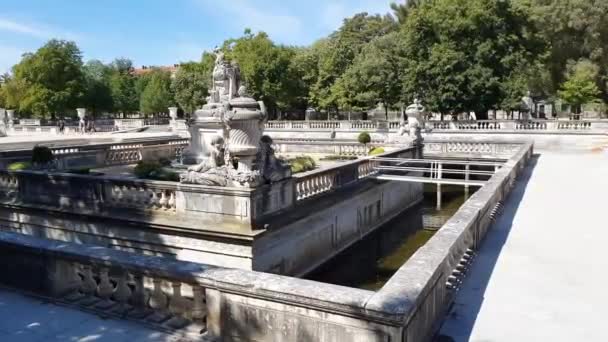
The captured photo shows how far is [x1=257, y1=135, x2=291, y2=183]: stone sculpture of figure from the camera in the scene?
36.0 ft

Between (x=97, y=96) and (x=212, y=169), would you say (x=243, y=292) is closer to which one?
(x=212, y=169)

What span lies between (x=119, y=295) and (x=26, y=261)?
4.44ft

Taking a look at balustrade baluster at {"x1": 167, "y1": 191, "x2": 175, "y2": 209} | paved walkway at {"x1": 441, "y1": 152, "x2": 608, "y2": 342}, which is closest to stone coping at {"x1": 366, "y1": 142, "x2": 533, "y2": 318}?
paved walkway at {"x1": 441, "y1": 152, "x2": 608, "y2": 342}

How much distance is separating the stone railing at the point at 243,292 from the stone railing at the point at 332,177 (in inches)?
238

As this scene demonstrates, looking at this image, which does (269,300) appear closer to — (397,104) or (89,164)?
(89,164)

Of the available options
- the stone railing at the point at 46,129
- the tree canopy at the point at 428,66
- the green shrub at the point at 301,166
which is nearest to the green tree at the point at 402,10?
the tree canopy at the point at 428,66

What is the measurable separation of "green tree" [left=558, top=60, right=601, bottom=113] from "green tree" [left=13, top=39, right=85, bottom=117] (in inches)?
2273

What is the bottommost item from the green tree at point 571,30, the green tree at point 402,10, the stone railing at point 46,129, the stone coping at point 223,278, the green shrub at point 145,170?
the green shrub at point 145,170

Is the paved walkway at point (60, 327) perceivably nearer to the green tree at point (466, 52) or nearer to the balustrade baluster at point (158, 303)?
the balustrade baluster at point (158, 303)

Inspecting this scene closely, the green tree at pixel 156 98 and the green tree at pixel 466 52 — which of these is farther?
the green tree at pixel 156 98

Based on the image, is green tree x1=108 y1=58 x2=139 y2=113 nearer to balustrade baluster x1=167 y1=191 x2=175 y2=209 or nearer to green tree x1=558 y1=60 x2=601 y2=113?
green tree x1=558 y1=60 x2=601 y2=113

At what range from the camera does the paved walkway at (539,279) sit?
5.04m

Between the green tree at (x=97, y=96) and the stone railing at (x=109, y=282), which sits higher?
the green tree at (x=97, y=96)

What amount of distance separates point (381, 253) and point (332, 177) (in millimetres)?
3573
